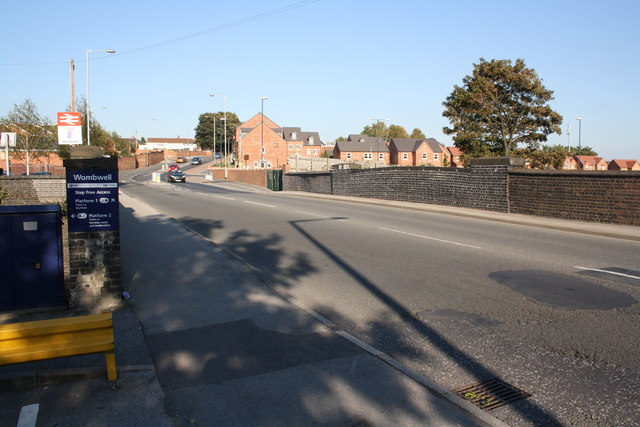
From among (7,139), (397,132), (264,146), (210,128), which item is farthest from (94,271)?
(397,132)

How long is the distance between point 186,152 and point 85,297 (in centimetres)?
14372

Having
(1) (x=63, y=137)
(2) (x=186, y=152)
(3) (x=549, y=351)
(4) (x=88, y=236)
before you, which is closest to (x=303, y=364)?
(3) (x=549, y=351)

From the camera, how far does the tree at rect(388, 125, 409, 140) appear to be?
144m

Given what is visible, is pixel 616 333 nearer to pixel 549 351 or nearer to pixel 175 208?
pixel 549 351

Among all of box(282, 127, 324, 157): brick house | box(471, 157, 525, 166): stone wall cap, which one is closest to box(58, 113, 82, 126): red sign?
box(471, 157, 525, 166): stone wall cap

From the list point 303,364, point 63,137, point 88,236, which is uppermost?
point 63,137

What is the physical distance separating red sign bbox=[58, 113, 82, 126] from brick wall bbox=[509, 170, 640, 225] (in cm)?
2190

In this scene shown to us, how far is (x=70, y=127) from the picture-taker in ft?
92.5

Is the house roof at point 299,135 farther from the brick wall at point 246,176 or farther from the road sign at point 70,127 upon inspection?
the road sign at point 70,127

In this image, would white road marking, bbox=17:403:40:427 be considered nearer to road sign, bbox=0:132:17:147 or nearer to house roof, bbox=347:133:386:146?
road sign, bbox=0:132:17:147

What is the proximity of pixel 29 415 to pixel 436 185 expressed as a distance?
21.7 m

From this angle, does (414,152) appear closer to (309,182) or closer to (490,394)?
(309,182)

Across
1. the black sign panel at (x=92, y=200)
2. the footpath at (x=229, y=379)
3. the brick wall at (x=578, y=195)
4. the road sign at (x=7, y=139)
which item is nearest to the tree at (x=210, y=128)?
the road sign at (x=7, y=139)

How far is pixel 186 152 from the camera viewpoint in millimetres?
145500
